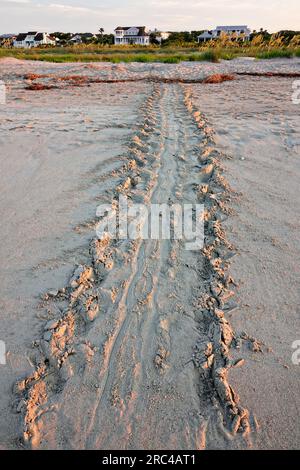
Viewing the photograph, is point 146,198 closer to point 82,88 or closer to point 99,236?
point 99,236

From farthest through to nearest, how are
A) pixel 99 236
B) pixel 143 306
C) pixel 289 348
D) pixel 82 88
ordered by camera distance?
pixel 82 88
pixel 99 236
pixel 143 306
pixel 289 348

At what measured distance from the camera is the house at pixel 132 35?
212 ft

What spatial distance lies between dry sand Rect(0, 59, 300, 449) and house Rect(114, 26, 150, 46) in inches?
2707

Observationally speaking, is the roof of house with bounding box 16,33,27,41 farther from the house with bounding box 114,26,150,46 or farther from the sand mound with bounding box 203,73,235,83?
the sand mound with bounding box 203,73,235,83

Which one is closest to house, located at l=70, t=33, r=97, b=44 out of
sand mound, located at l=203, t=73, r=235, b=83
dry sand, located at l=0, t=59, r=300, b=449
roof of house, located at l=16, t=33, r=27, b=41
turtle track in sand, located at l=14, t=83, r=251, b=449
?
roof of house, located at l=16, t=33, r=27, b=41

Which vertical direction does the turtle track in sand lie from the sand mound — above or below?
below

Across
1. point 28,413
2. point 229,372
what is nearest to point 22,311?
point 28,413

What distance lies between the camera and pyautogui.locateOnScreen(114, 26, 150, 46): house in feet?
212

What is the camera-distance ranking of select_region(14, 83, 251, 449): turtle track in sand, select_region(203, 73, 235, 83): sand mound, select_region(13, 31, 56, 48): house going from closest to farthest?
select_region(14, 83, 251, 449): turtle track in sand < select_region(203, 73, 235, 83): sand mound < select_region(13, 31, 56, 48): house

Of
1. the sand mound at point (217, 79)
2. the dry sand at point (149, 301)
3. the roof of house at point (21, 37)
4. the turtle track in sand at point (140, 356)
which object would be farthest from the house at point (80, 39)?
the turtle track in sand at point (140, 356)

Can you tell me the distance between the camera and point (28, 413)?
1.75 metres

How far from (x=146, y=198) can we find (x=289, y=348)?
2109mm

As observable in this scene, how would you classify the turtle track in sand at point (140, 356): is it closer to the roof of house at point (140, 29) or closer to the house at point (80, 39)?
the house at point (80, 39)
